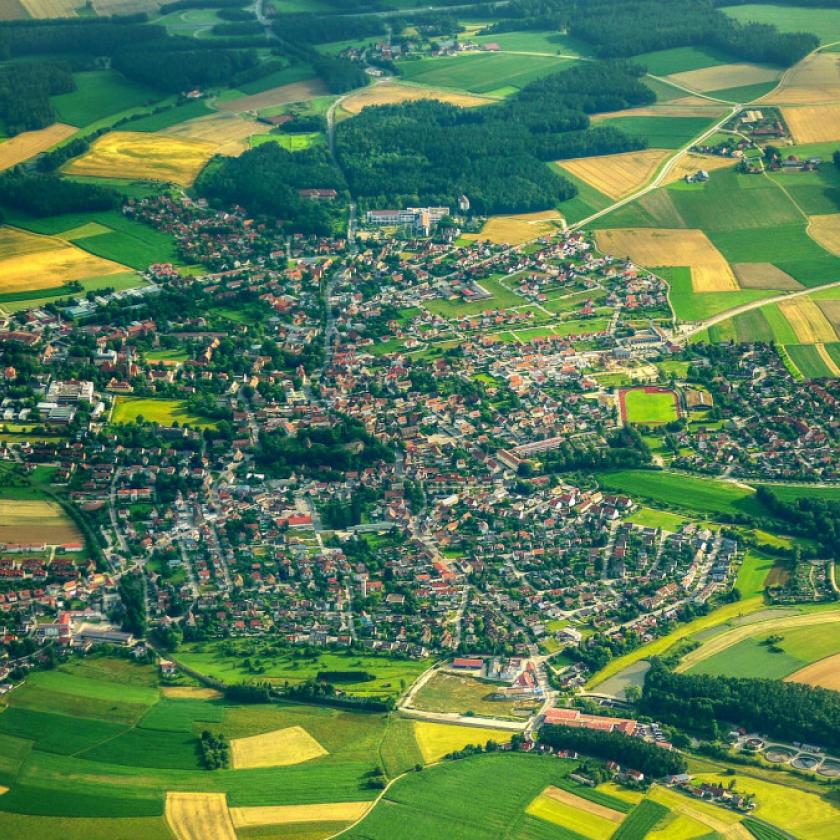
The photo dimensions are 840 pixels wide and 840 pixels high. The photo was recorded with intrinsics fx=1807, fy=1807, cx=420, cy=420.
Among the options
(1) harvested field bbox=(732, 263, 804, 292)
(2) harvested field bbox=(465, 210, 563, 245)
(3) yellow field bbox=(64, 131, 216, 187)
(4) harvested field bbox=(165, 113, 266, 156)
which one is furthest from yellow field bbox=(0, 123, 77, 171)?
(1) harvested field bbox=(732, 263, 804, 292)

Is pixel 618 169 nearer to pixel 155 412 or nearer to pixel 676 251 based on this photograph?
pixel 676 251

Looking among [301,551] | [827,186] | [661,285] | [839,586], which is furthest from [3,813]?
[827,186]

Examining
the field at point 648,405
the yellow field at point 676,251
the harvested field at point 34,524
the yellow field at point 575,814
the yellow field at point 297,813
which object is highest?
the yellow field at point 676,251

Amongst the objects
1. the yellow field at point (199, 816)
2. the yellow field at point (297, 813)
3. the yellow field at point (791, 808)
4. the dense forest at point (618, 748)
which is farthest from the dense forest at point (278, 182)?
the yellow field at point (791, 808)

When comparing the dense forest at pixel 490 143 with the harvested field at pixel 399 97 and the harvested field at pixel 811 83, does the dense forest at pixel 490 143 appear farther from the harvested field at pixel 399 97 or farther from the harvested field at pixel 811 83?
the harvested field at pixel 811 83

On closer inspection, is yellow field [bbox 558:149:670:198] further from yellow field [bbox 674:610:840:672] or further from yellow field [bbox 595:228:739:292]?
yellow field [bbox 674:610:840:672]

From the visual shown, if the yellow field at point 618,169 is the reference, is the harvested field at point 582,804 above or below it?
below

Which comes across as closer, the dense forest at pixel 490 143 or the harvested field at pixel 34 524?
the harvested field at pixel 34 524

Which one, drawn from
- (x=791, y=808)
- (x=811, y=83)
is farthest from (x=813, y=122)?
(x=791, y=808)
